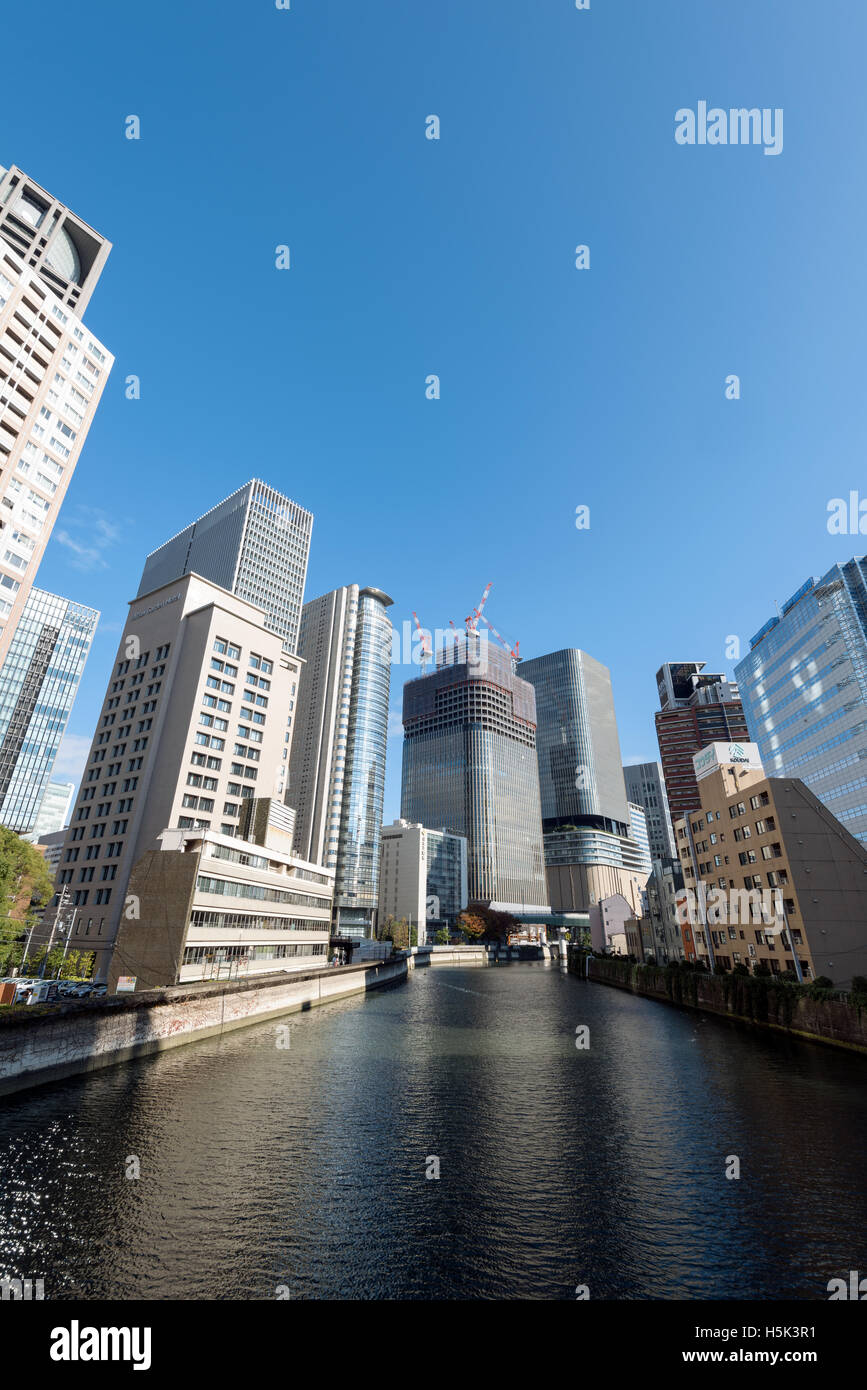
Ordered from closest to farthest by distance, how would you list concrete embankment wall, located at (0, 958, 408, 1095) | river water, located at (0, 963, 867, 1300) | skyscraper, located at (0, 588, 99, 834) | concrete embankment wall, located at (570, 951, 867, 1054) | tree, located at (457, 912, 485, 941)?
river water, located at (0, 963, 867, 1300) → concrete embankment wall, located at (0, 958, 408, 1095) → concrete embankment wall, located at (570, 951, 867, 1054) → skyscraper, located at (0, 588, 99, 834) → tree, located at (457, 912, 485, 941)

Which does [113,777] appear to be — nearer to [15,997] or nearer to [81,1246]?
[15,997]

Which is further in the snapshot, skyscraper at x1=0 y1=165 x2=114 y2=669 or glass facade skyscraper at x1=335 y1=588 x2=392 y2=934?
glass facade skyscraper at x1=335 y1=588 x2=392 y2=934

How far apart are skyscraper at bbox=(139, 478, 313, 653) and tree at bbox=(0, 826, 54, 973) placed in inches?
3894

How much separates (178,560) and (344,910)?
127m

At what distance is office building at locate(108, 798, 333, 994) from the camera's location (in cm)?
5300

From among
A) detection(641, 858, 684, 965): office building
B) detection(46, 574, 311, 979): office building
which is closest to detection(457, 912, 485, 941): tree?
detection(641, 858, 684, 965): office building

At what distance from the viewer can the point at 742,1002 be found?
2215 inches

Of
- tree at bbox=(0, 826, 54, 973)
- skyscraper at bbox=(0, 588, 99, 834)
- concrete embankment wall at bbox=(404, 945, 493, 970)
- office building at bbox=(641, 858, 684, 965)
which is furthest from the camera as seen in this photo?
skyscraper at bbox=(0, 588, 99, 834)

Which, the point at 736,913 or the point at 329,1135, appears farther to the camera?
the point at 736,913

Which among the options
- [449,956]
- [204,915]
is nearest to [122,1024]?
[204,915]

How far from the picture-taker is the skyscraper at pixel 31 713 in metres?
180

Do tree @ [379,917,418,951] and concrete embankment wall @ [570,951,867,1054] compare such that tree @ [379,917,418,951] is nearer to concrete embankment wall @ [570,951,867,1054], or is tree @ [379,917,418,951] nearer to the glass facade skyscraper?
the glass facade skyscraper
